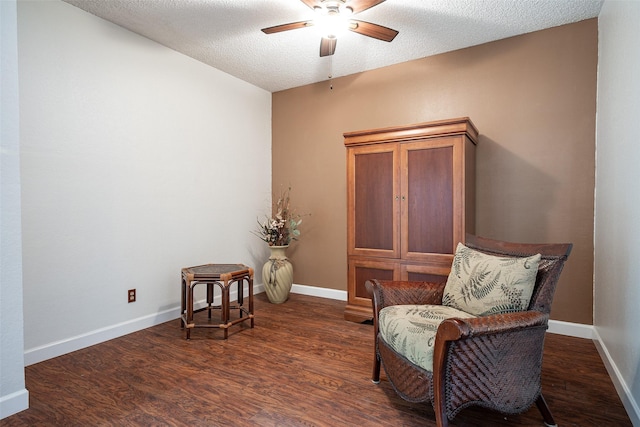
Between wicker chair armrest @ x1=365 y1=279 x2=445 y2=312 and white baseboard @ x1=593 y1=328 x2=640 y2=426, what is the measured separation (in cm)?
100

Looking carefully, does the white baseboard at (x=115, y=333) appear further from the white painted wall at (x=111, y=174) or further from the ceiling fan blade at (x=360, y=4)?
the ceiling fan blade at (x=360, y=4)

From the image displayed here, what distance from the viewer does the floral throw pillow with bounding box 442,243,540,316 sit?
175 cm

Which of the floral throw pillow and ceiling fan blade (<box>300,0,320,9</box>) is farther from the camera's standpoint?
ceiling fan blade (<box>300,0,320,9</box>)

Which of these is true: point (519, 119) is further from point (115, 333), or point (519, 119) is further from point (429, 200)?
point (115, 333)

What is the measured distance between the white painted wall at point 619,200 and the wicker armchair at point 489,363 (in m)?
0.43

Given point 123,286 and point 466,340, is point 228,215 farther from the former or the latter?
point 466,340

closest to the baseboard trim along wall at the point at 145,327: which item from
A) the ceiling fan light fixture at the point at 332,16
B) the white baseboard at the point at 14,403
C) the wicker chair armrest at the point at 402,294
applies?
the white baseboard at the point at 14,403

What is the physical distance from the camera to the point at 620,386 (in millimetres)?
1965

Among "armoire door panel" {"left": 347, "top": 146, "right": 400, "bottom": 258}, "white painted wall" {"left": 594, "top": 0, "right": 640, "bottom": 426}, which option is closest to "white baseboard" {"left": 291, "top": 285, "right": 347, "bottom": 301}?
"armoire door panel" {"left": 347, "top": 146, "right": 400, "bottom": 258}

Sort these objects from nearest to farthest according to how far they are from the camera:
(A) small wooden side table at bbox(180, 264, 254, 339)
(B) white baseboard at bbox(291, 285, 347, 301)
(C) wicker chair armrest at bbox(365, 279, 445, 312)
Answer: (C) wicker chair armrest at bbox(365, 279, 445, 312) < (A) small wooden side table at bbox(180, 264, 254, 339) < (B) white baseboard at bbox(291, 285, 347, 301)

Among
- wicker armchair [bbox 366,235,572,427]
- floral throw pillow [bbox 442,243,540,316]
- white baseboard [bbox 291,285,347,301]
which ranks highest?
floral throw pillow [bbox 442,243,540,316]

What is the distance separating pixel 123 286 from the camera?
2.97 m

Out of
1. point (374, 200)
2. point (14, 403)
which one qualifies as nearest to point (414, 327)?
point (374, 200)

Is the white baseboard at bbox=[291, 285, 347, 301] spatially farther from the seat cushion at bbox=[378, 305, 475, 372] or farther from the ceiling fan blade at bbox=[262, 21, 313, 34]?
the ceiling fan blade at bbox=[262, 21, 313, 34]
